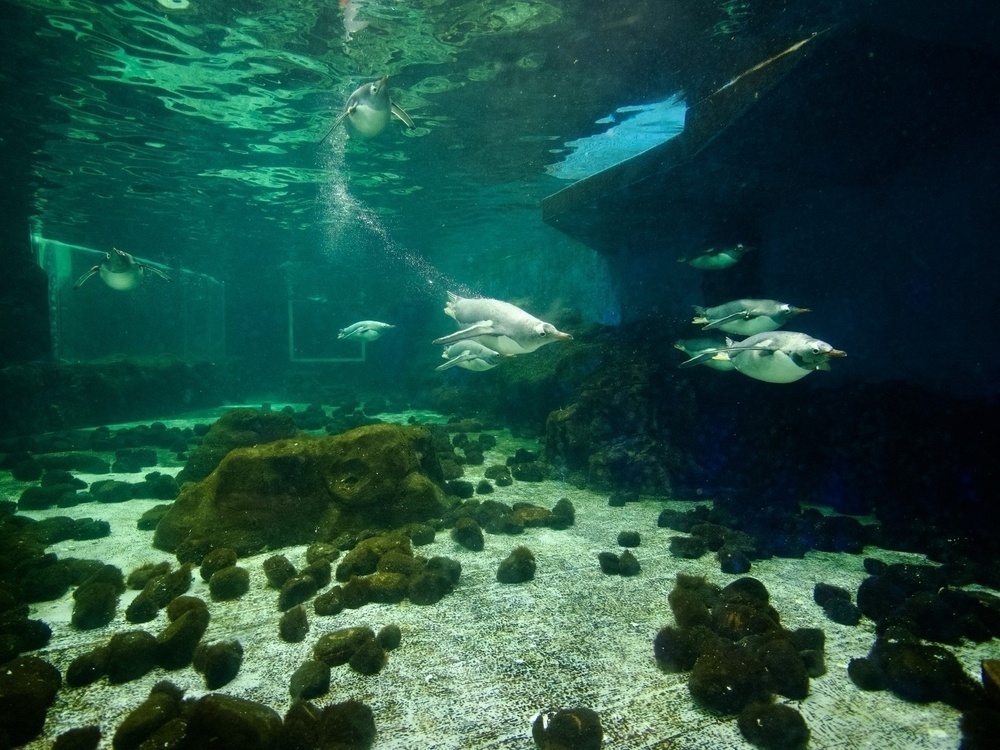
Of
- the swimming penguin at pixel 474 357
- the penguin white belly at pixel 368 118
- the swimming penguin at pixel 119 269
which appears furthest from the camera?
the swimming penguin at pixel 119 269

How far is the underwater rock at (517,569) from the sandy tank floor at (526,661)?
4.1 inches

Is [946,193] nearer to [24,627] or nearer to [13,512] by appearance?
[24,627]

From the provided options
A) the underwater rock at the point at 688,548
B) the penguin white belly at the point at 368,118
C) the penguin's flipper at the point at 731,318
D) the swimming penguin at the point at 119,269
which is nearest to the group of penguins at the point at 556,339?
the penguin's flipper at the point at 731,318

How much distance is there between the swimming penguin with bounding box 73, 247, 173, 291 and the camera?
912 centimetres

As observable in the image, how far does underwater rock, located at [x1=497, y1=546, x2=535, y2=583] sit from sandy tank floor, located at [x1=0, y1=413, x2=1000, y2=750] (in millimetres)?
103

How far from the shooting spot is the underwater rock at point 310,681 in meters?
3.21

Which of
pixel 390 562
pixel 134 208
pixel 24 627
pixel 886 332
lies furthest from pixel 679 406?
pixel 134 208

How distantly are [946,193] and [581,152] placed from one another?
430 inches

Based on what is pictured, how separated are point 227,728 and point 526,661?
210 cm

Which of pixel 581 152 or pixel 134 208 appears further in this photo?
pixel 134 208

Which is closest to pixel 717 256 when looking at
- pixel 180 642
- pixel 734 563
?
pixel 734 563

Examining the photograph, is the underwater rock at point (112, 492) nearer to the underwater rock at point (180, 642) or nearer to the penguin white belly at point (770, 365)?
the underwater rock at point (180, 642)

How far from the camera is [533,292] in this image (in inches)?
1231

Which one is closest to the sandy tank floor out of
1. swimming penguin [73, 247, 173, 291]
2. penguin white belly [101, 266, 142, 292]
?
swimming penguin [73, 247, 173, 291]
